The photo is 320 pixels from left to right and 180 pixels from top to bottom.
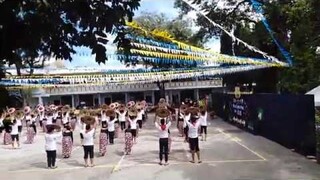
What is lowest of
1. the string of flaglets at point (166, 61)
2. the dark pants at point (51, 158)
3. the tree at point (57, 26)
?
the dark pants at point (51, 158)

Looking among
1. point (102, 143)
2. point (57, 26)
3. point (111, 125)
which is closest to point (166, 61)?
point (111, 125)

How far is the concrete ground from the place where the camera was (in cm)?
1496

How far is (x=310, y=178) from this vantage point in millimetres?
13906

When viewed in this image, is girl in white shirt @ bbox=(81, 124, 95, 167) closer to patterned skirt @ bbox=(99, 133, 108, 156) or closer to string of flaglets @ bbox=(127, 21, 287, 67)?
patterned skirt @ bbox=(99, 133, 108, 156)

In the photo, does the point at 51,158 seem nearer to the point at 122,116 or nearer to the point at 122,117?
the point at 122,116

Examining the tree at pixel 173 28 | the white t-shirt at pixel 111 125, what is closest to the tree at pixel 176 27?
the tree at pixel 173 28

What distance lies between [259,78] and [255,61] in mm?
9666

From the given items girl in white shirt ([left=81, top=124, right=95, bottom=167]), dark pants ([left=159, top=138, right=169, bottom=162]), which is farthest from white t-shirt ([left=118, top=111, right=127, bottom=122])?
dark pants ([left=159, top=138, right=169, bottom=162])

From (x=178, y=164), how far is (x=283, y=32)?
55.3 feet

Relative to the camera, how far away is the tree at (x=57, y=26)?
4809 mm

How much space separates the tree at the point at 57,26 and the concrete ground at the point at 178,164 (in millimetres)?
9545

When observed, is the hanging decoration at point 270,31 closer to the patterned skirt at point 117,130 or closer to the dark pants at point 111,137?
the patterned skirt at point 117,130

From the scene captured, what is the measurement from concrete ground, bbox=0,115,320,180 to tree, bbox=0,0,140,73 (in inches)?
376

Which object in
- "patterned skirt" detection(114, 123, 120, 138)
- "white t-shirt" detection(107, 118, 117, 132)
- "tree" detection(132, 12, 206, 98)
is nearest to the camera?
"white t-shirt" detection(107, 118, 117, 132)
